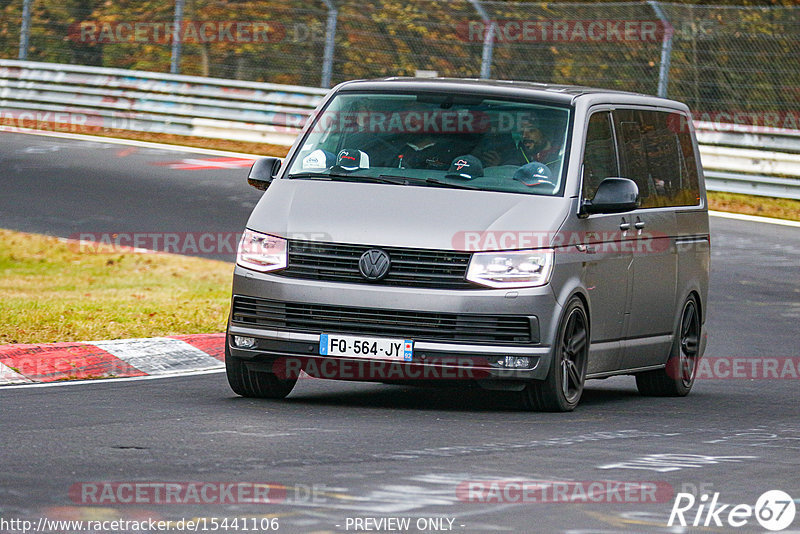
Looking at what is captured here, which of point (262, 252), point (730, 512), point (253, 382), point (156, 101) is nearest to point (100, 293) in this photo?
point (253, 382)

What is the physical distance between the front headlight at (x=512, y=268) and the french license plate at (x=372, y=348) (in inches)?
20.6

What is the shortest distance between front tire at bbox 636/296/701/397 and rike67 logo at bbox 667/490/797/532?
4.71 m

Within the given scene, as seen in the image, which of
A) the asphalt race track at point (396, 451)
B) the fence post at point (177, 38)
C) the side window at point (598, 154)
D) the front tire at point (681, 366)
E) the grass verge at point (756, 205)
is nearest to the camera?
the asphalt race track at point (396, 451)

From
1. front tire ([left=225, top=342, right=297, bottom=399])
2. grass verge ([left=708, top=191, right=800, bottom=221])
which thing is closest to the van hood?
front tire ([left=225, top=342, right=297, bottom=399])

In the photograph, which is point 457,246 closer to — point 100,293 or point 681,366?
point 681,366

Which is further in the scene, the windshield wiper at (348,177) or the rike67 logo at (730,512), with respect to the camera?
the windshield wiper at (348,177)

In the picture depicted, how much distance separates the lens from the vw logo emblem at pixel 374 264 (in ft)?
29.2

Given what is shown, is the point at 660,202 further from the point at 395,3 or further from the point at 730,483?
the point at 395,3

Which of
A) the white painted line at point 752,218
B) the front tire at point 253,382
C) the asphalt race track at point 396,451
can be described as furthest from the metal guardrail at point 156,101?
the front tire at point 253,382

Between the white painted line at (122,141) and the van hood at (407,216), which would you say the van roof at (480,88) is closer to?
the van hood at (407,216)

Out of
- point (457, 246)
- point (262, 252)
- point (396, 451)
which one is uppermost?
point (457, 246)

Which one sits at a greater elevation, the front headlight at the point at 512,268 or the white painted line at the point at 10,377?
the front headlight at the point at 512,268

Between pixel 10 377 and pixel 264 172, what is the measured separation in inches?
82.6

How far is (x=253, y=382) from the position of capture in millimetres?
9633
